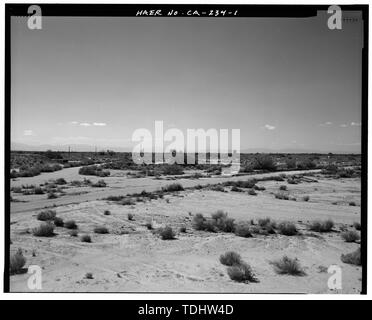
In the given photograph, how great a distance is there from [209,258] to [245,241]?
84 centimetres

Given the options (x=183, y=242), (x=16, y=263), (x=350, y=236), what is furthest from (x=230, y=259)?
(x=16, y=263)

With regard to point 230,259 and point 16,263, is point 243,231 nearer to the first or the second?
point 230,259

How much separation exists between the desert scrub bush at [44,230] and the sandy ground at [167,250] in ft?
0.29

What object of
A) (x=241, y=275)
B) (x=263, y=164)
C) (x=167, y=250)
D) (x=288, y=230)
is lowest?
(x=241, y=275)

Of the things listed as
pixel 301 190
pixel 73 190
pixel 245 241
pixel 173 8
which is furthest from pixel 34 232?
pixel 301 190

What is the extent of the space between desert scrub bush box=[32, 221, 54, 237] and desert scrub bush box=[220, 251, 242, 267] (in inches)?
102

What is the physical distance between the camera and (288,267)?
3.87m

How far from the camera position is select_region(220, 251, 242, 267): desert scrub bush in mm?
4039

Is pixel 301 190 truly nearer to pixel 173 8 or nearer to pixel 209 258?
pixel 209 258

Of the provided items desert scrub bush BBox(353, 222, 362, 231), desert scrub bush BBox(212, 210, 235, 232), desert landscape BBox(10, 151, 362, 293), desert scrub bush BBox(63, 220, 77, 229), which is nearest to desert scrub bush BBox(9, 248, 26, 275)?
desert landscape BBox(10, 151, 362, 293)

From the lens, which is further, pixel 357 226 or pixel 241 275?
pixel 357 226

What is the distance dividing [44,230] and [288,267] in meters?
3.50

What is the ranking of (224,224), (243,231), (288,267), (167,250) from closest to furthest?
1. (288,267)
2. (167,250)
3. (243,231)
4. (224,224)

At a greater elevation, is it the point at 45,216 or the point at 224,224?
the point at 45,216
